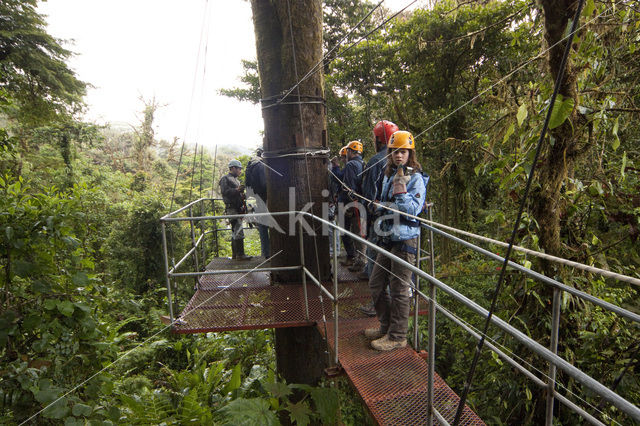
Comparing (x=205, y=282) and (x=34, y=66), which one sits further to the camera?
(x=34, y=66)

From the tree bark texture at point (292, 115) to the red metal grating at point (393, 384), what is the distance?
3.59ft

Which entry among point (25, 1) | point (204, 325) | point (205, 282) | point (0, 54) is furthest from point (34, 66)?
point (204, 325)

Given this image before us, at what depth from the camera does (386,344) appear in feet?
9.12

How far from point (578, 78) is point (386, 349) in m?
2.59

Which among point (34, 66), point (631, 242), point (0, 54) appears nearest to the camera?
point (631, 242)

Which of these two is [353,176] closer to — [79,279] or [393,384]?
[393,384]

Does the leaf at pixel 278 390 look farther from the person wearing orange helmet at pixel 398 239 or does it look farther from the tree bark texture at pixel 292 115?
the tree bark texture at pixel 292 115

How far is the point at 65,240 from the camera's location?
2760 millimetres

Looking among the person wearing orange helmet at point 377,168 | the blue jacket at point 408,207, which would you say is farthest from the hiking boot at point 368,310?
the blue jacket at point 408,207

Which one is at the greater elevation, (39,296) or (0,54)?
(0,54)

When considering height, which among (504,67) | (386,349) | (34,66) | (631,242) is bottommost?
(386,349)

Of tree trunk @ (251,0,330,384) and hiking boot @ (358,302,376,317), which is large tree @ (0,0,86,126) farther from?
hiking boot @ (358,302,376,317)

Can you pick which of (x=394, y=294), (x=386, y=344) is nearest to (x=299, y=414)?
(x=386, y=344)

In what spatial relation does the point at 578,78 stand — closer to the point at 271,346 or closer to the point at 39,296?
the point at 39,296
